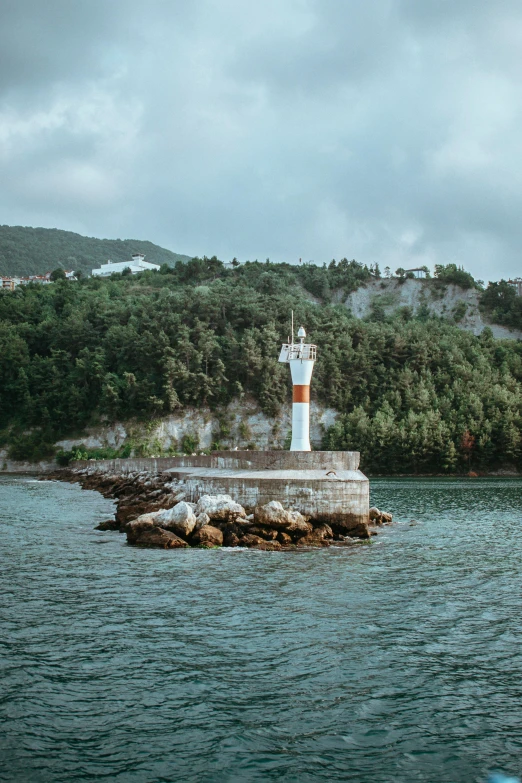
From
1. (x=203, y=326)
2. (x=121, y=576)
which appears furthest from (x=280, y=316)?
(x=121, y=576)

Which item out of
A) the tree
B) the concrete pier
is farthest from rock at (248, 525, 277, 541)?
the tree

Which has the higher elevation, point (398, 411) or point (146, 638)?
point (398, 411)

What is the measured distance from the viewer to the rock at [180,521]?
1965cm

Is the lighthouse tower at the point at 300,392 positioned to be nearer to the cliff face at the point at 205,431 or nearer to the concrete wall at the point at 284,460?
the concrete wall at the point at 284,460

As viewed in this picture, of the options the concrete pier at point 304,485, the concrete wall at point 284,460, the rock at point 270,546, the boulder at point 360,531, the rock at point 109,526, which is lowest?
Answer: the rock at point 109,526

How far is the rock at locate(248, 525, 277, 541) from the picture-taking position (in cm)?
1947

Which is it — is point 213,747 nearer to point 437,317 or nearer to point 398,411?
point 398,411

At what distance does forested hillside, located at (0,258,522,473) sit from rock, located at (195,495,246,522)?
47.7 meters

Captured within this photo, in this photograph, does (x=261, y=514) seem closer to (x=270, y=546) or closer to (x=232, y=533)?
(x=232, y=533)

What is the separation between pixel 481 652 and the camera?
1008cm

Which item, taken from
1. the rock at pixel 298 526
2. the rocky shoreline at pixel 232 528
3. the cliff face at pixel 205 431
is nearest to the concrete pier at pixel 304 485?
the rocky shoreline at pixel 232 528

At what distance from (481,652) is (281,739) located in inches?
158

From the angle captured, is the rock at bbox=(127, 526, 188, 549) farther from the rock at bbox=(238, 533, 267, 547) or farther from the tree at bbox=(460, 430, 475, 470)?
the tree at bbox=(460, 430, 475, 470)

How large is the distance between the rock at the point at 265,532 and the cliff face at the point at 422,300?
9259 cm
